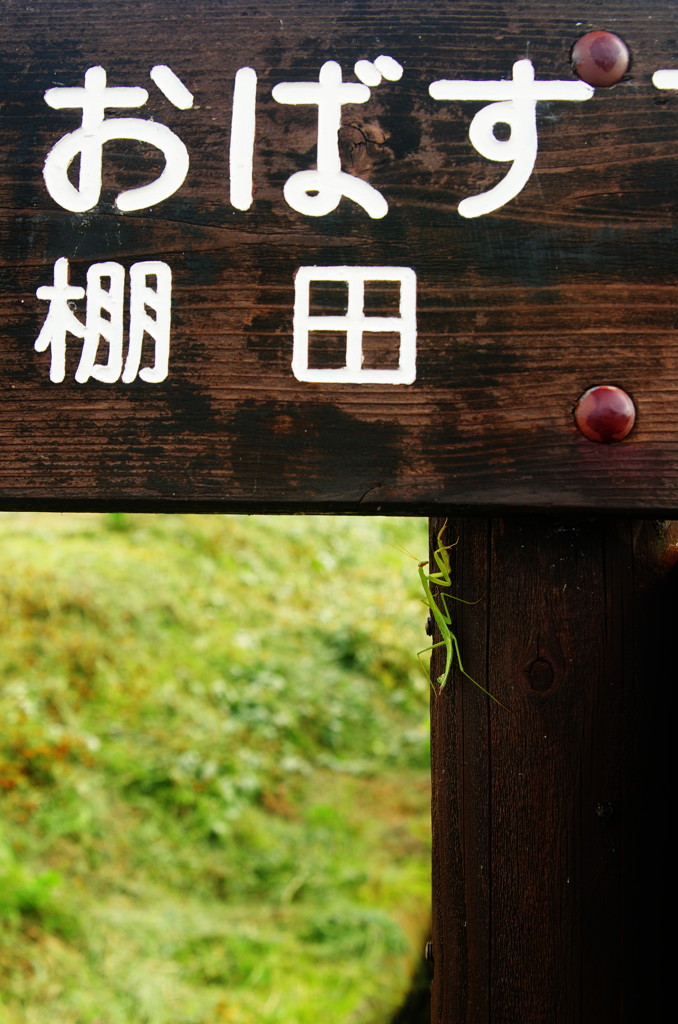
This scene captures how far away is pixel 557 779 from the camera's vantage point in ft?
3.51

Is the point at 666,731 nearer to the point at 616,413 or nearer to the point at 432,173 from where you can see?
the point at 616,413

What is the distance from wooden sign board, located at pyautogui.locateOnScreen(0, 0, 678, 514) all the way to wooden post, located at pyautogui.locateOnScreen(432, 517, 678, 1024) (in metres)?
0.14

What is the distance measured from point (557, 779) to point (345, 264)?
27.0 inches

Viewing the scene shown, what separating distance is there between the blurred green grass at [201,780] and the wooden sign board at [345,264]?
8.29 ft

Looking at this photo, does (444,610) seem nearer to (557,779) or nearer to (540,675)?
(540,675)

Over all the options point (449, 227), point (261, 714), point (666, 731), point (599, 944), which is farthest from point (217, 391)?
point (261, 714)

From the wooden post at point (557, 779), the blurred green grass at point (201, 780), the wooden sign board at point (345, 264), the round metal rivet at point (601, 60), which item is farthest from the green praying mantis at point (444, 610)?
the blurred green grass at point (201, 780)

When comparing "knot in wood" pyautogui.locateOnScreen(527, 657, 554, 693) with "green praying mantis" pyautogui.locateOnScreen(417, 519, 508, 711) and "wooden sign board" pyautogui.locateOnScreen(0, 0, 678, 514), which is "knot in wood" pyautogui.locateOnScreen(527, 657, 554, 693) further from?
"wooden sign board" pyautogui.locateOnScreen(0, 0, 678, 514)

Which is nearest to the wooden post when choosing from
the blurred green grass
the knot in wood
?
the knot in wood

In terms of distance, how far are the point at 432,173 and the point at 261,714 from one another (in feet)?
11.7

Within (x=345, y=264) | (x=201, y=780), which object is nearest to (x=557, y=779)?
(x=345, y=264)

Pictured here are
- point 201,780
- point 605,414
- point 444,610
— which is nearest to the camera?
point 605,414

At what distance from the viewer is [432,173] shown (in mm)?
1028

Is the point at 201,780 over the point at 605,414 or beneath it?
beneath
